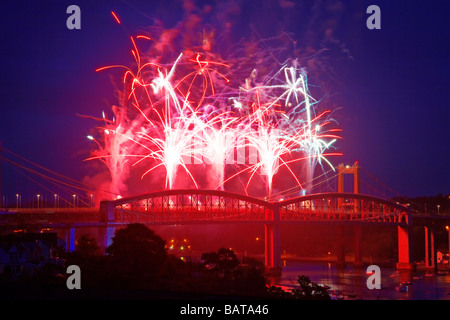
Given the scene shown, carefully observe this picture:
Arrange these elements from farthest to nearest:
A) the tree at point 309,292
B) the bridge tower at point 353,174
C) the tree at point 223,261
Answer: the bridge tower at point 353,174 → the tree at point 223,261 → the tree at point 309,292

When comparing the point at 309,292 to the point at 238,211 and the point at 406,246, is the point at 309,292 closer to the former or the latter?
the point at 238,211

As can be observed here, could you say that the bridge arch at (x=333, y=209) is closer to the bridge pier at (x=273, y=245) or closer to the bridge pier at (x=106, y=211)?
the bridge pier at (x=273, y=245)

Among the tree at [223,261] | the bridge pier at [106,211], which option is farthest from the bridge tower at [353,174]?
the tree at [223,261]

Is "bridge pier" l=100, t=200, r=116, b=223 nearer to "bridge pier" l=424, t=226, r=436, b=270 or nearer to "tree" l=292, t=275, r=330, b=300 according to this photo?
"tree" l=292, t=275, r=330, b=300

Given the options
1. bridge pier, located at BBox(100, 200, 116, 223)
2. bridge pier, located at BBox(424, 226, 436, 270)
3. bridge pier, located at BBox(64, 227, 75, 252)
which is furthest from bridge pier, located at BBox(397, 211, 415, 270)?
bridge pier, located at BBox(64, 227, 75, 252)

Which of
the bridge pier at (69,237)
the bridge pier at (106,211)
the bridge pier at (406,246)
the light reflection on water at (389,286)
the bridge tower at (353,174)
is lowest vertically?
the light reflection on water at (389,286)
